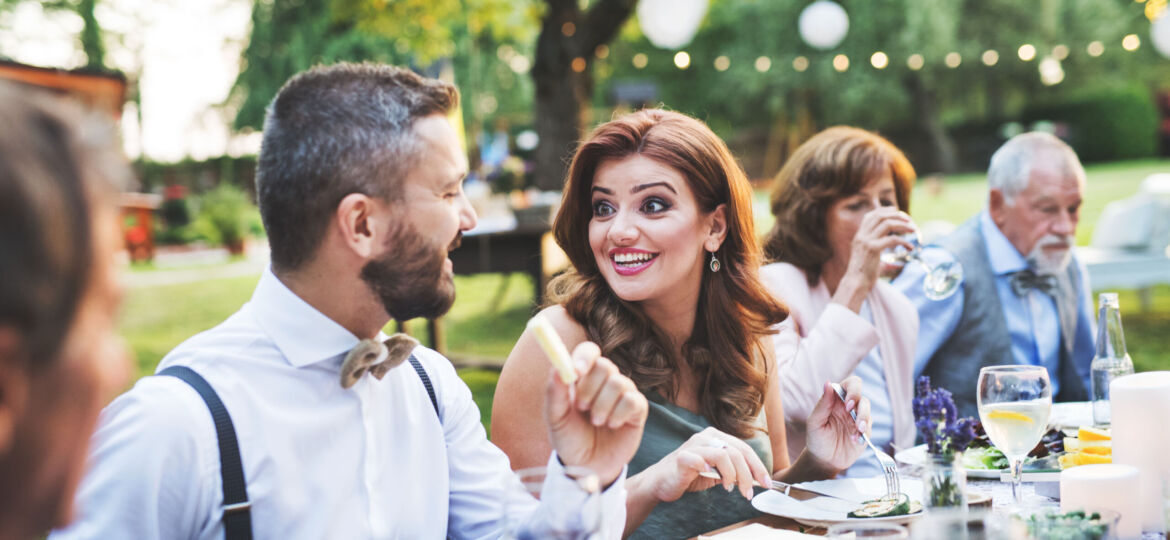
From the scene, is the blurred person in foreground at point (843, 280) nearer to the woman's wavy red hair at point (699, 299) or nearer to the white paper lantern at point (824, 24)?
the woman's wavy red hair at point (699, 299)

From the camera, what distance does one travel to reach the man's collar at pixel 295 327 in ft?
5.44

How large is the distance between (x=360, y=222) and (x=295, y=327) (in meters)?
0.22

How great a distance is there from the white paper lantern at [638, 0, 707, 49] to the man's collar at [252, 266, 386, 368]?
7017 mm

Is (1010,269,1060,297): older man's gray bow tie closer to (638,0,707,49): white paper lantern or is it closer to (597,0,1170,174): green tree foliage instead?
(638,0,707,49): white paper lantern

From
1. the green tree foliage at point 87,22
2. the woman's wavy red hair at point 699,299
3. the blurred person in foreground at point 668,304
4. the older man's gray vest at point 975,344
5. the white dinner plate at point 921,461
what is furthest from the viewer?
the green tree foliage at point 87,22

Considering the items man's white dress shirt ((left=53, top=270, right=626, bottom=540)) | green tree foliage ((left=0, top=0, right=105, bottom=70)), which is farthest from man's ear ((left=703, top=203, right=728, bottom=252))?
green tree foliage ((left=0, top=0, right=105, bottom=70))

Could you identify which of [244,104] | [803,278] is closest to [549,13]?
[803,278]

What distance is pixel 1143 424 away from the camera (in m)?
Result: 1.67

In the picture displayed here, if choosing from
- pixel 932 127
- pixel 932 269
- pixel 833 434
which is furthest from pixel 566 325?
pixel 932 127

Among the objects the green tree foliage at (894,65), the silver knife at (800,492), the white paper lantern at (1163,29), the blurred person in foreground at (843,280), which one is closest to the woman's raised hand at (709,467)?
the silver knife at (800,492)

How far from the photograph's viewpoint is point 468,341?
31.8ft

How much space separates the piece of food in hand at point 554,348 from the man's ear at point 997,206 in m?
2.75

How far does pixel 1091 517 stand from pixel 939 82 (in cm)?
3146

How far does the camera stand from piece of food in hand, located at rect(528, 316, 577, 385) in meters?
1.28
